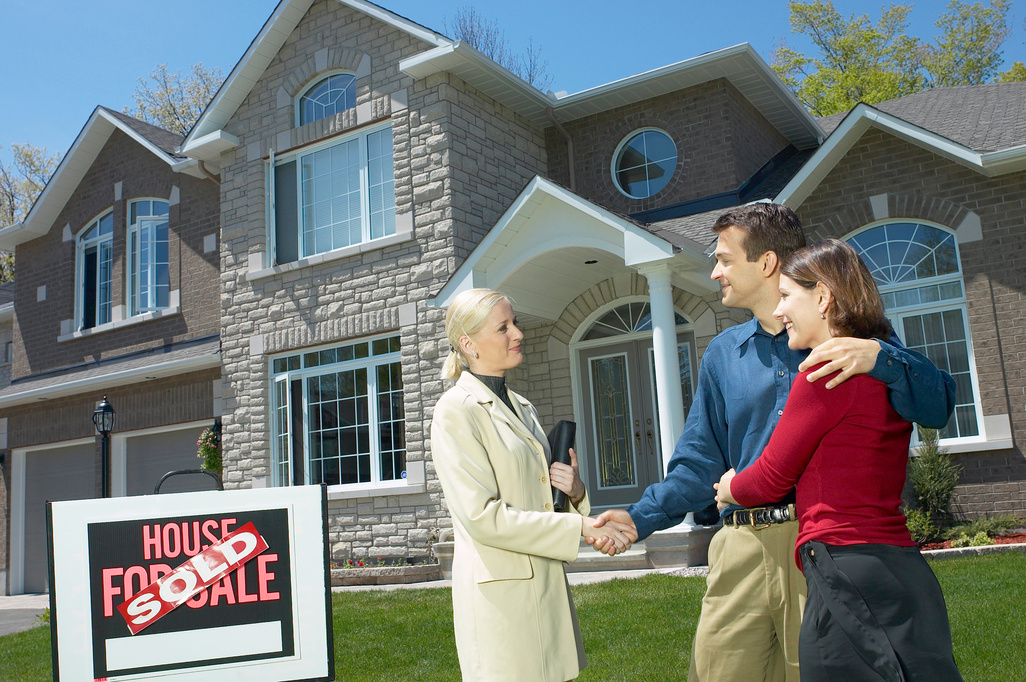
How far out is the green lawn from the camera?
16.9 feet

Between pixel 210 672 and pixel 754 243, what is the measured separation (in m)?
2.59

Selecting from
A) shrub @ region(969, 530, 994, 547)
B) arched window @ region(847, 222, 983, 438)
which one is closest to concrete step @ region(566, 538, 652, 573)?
shrub @ region(969, 530, 994, 547)

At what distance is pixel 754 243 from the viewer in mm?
2771

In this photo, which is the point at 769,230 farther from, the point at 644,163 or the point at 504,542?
the point at 644,163

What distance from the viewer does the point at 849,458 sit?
2.13 metres

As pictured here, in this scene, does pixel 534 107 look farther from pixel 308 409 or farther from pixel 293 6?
pixel 308 409

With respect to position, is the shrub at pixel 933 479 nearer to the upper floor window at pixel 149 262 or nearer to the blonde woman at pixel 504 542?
the blonde woman at pixel 504 542

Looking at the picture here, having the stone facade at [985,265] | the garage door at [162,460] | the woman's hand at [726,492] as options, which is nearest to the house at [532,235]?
the stone facade at [985,265]

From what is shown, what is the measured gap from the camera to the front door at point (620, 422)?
460 inches

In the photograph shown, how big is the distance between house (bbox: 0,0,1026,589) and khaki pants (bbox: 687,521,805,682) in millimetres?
6943

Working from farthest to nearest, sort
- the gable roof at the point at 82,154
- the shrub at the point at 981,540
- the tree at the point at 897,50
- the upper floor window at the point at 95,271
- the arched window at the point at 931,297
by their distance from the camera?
the tree at the point at 897,50 → the upper floor window at the point at 95,271 → the gable roof at the point at 82,154 → the arched window at the point at 931,297 → the shrub at the point at 981,540

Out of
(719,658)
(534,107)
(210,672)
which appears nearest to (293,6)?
(534,107)

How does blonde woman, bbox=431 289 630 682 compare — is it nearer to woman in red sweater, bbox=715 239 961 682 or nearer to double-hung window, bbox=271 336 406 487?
woman in red sweater, bbox=715 239 961 682

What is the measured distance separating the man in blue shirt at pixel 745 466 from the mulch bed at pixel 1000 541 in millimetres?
7334
